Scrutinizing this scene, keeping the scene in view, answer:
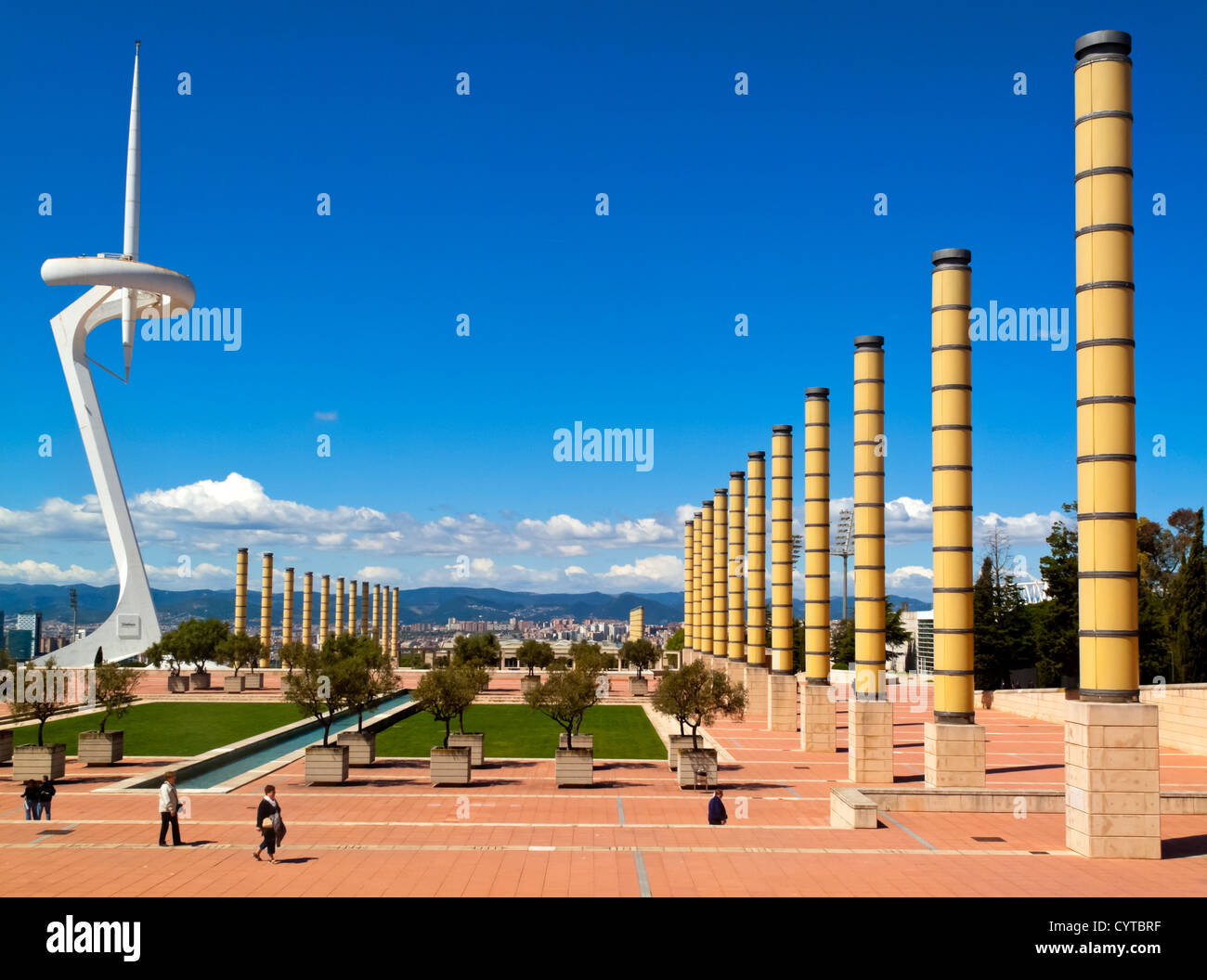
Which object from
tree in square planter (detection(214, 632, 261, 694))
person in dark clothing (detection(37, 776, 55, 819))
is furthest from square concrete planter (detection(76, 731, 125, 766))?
tree in square planter (detection(214, 632, 261, 694))

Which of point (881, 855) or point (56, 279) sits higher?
point (56, 279)

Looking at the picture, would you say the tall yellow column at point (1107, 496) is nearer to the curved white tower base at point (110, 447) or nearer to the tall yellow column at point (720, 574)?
the tall yellow column at point (720, 574)

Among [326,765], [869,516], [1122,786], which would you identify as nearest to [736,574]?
[869,516]

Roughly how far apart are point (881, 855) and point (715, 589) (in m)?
42.3

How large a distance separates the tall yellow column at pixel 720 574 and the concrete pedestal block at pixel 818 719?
972 inches

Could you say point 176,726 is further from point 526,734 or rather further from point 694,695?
point 694,695

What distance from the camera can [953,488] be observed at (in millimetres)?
25469

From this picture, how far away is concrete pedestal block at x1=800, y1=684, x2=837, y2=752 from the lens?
34.8 meters

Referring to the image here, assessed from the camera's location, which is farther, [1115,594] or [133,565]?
[133,565]

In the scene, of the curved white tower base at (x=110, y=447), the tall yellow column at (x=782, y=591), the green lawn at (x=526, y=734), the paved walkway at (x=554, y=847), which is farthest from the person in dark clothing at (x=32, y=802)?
the curved white tower base at (x=110, y=447)

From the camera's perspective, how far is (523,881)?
1634 centimetres

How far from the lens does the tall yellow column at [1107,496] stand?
60.1 feet
